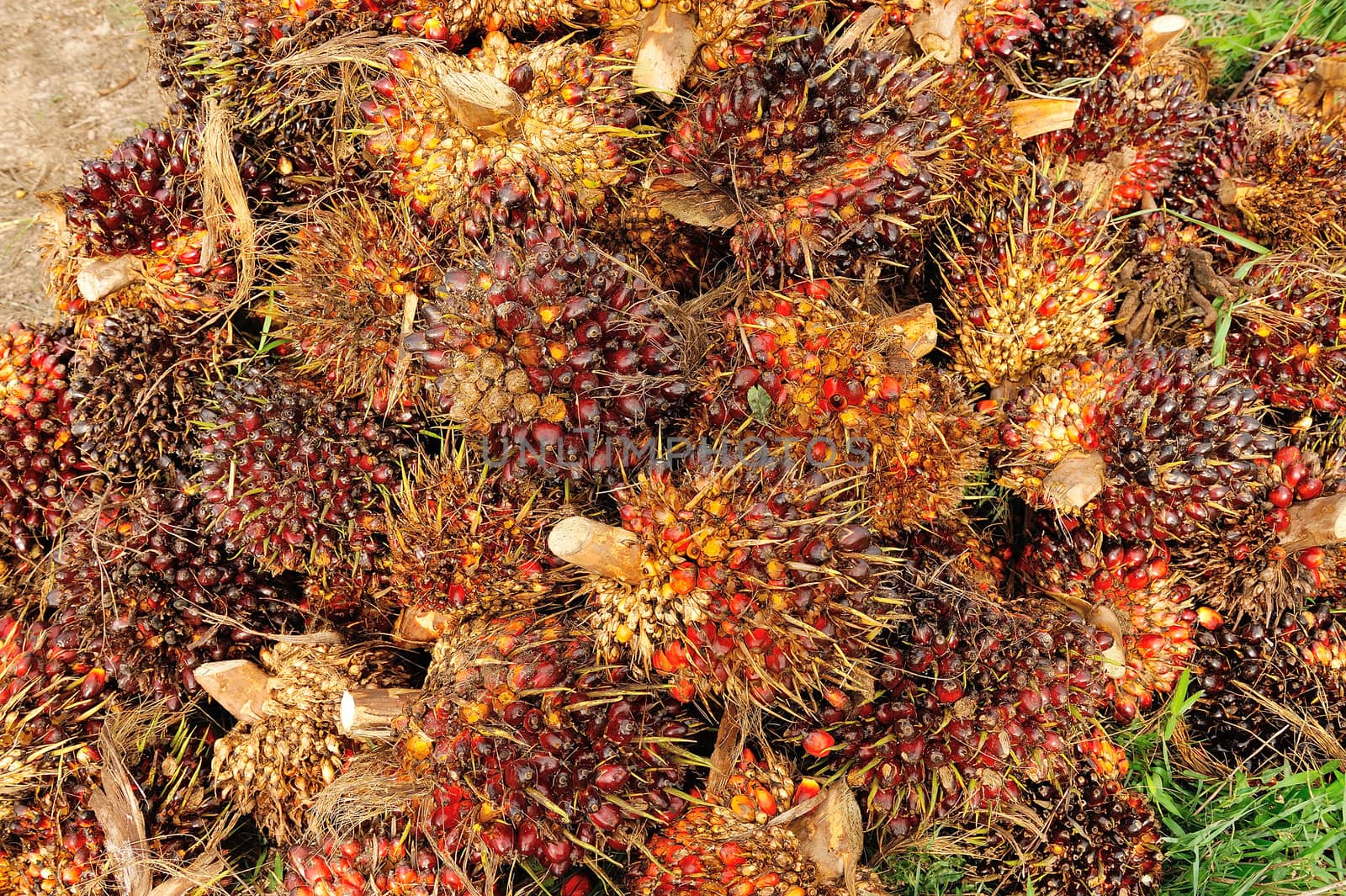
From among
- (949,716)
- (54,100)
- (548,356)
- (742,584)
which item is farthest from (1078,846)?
(54,100)

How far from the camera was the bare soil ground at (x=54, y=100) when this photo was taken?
10.6ft

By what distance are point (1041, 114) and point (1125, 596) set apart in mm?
1380

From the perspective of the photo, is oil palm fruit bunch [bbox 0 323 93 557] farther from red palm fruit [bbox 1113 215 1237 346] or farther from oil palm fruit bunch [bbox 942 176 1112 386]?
red palm fruit [bbox 1113 215 1237 346]

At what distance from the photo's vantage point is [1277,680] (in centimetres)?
231

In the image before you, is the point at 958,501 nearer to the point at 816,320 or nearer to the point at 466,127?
the point at 816,320

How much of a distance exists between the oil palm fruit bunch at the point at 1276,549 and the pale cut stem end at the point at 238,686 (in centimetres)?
251

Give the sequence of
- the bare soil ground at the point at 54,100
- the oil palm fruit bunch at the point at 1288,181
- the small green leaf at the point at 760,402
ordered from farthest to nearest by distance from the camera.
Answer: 1. the bare soil ground at the point at 54,100
2. the oil palm fruit bunch at the point at 1288,181
3. the small green leaf at the point at 760,402

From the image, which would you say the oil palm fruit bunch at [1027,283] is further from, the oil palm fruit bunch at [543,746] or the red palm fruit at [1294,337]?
the oil palm fruit bunch at [543,746]

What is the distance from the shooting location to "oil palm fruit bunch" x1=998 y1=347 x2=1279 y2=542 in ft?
6.75

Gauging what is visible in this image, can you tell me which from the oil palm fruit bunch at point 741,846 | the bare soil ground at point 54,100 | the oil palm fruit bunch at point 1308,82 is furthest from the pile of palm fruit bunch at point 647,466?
the bare soil ground at point 54,100

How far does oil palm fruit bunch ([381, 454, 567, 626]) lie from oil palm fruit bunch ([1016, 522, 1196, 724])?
4.45ft

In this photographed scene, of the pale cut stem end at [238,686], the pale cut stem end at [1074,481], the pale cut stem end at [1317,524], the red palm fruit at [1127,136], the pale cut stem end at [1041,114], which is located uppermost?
the pale cut stem end at [1041,114]

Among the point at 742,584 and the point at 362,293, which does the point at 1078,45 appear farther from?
the point at 362,293

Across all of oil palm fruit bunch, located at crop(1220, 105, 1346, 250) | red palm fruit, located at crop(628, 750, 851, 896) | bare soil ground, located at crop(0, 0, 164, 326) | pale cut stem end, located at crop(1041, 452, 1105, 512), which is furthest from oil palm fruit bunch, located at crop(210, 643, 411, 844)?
oil palm fruit bunch, located at crop(1220, 105, 1346, 250)
